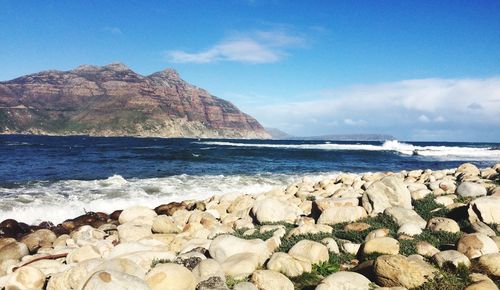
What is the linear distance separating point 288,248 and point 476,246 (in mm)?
3679

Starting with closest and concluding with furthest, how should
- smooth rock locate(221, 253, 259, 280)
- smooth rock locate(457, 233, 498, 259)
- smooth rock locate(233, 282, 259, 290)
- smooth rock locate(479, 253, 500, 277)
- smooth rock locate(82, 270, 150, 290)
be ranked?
smooth rock locate(82, 270, 150, 290) → smooth rock locate(233, 282, 259, 290) → smooth rock locate(479, 253, 500, 277) → smooth rock locate(221, 253, 259, 280) → smooth rock locate(457, 233, 498, 259)

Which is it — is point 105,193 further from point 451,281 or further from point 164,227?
point 451,281

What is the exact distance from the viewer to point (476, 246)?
7273mm

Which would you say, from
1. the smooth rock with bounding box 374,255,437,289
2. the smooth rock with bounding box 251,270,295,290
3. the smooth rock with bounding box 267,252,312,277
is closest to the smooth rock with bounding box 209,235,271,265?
the smooth rock with bounding box 267,252,312,277

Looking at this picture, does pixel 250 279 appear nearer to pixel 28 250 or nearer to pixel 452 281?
pixel 452 281

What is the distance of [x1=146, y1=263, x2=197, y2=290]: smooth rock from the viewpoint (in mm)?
6074

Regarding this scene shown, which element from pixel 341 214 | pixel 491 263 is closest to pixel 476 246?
pixel 491 263

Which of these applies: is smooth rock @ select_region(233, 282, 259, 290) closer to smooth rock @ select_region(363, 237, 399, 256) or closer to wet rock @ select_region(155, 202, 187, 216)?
smooth rock @ select_region(363, 237, 399, 256)

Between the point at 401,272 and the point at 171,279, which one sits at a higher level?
the point at 401,272

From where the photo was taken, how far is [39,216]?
15117mm

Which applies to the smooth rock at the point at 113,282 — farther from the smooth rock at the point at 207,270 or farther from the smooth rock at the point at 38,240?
the smooth rock at the point at 38,240

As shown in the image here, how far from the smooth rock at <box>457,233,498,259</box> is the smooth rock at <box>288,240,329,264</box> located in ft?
8.46

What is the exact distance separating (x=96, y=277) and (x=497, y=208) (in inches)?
358

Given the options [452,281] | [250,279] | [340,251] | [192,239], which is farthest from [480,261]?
[192,239]
